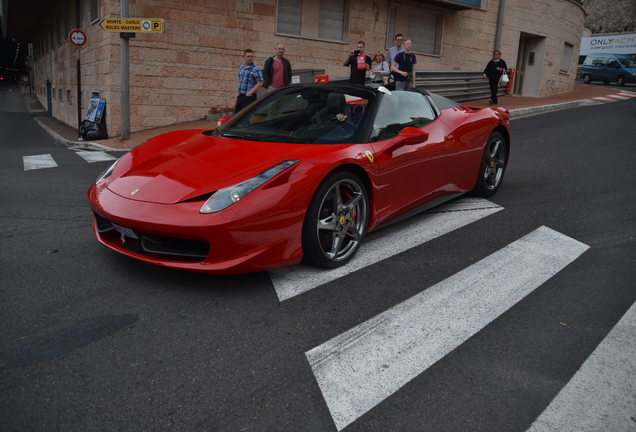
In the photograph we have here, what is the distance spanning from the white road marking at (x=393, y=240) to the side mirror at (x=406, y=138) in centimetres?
77

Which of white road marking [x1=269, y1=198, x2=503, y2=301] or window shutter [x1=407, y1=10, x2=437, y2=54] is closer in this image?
white road marking [x1=269, y1=198, x2=503, y2=301]

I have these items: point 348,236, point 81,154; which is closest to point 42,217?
point 348,236

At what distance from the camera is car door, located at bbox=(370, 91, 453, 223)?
415 cm

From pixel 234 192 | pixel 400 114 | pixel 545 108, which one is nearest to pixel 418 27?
pixel 545 108

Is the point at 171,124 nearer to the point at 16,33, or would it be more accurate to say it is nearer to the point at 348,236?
the point at 348,236

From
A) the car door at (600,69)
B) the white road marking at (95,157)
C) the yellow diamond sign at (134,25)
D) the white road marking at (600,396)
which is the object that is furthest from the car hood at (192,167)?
the car door at (600,69)

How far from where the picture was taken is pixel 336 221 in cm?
376

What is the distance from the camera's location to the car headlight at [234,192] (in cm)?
321

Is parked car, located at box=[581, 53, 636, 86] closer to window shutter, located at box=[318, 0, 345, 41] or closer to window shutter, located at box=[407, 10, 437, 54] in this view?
window shutter, located at box=[407, 10, 437, 54]

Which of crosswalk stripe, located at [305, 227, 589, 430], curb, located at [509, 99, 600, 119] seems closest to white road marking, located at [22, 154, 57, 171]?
crosswalk stripe, located at [305, 227, 589, 430]

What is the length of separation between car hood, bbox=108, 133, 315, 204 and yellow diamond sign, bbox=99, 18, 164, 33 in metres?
7.42

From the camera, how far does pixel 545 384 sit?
2.54m

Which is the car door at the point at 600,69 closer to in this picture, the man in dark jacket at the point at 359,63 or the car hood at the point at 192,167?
the man in dark jacket at the point at 359,63

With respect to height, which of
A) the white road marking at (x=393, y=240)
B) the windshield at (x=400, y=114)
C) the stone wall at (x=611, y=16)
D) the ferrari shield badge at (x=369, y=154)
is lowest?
the white road marking at (x=393, y=240)
